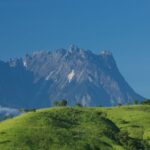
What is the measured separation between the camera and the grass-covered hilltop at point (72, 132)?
346ft

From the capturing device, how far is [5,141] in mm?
104812

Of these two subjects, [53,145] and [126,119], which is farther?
[126,119]

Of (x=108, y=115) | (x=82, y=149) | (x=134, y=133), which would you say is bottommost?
(x=82, y=149)

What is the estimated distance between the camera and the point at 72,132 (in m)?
120

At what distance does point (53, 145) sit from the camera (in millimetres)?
104750

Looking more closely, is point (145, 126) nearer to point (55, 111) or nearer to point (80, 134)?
point (55, 111)

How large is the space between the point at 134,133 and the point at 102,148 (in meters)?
36.5

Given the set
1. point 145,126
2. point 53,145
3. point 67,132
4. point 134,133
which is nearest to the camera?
point 53,145

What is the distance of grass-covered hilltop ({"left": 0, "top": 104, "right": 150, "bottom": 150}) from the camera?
10550cm

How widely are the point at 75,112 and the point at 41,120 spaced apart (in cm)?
2495

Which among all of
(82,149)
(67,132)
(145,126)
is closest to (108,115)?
(145,126)

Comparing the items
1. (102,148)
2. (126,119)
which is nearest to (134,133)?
(126,119)

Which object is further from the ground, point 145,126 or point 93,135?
point 145,126

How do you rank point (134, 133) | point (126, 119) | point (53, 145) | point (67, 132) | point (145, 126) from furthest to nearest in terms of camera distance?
1. point (126, 119)
2. point (145, 126)
3. point (134, 133)
4. point (67, 132)
5. point (53, 145)
